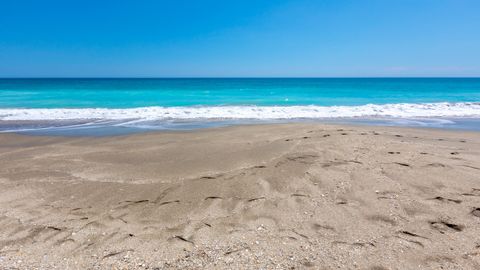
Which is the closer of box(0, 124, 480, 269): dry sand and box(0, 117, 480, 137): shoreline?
box(0, 124, 480, 269): dry sand

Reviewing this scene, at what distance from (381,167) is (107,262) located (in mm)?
4265

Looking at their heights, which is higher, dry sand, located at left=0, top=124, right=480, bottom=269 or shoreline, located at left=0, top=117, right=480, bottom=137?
shoreline, located at left=0, top=117, right=480, bottom=137

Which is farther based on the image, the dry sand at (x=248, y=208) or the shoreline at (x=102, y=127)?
the shoreline at (x=102, y=127)

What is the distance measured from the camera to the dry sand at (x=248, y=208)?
2.88 meters

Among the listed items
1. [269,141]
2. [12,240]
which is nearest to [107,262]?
[12,240]

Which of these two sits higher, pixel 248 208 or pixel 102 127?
pixel 102 127

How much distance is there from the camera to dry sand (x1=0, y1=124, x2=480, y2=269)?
288cm

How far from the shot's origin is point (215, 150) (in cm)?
648

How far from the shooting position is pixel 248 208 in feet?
12.3

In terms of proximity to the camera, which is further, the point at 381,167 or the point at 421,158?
the point at 421,158

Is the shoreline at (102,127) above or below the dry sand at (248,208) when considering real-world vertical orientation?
above

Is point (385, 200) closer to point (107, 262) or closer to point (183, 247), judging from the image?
point (183, 247)

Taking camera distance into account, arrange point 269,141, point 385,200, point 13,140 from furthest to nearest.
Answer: point 13,140
point 269,141
point 385,200

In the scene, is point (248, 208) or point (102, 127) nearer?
point (248, 208)
